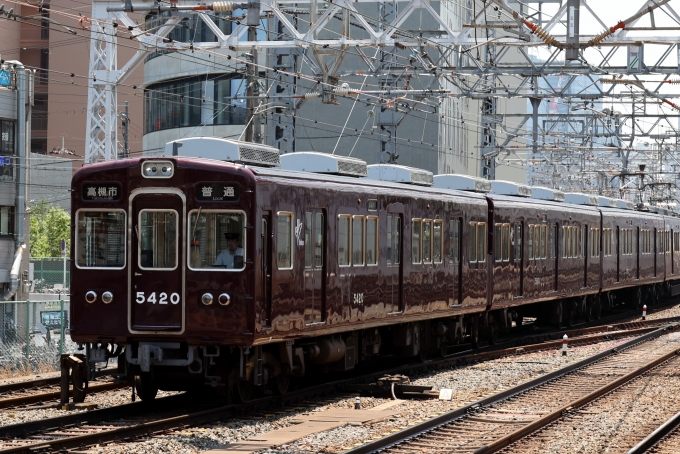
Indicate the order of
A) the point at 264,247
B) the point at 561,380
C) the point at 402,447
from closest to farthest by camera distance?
the point at 402,447 → the point at 264,247 → the point at 561,380

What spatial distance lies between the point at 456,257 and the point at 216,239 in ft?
24.4

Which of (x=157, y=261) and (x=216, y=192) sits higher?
(x=216, y=192)

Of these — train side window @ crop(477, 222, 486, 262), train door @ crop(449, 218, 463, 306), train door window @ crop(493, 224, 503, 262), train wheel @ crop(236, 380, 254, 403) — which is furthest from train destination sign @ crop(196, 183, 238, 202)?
train door window @ crop(493, 224, 503, 262)

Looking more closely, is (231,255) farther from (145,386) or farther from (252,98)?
(252,98)

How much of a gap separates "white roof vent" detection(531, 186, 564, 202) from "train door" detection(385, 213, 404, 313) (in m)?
9.80

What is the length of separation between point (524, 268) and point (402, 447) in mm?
12521

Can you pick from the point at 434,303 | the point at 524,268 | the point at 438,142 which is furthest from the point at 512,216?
the point at 438,142

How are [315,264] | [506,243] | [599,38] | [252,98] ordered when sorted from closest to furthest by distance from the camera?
1. [315,264]
2. [599,38]
3. [252,98]
4. [506,243]

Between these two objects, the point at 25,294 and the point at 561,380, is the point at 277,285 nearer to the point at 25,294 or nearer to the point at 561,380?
the point at 561,380

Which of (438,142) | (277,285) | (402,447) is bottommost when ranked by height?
(402,447)

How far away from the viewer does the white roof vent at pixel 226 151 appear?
13.1 metres

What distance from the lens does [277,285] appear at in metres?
13.1

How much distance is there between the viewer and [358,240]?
15.4 metres

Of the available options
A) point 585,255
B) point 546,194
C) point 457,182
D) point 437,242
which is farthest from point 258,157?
point 585,255
